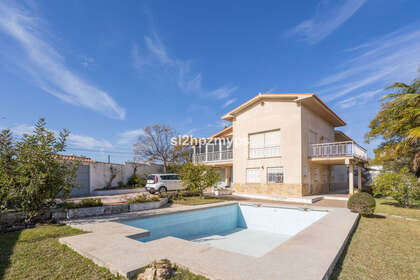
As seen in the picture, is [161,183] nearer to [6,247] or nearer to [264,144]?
[264,144]

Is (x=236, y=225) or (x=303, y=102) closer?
(x=236, y=225)

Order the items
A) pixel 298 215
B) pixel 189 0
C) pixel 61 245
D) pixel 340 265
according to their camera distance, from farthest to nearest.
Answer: pixel 189 0 → pixel 298 215 → pixel 61 245 → pixel 340 265

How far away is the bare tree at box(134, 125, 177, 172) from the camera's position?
81.7ft

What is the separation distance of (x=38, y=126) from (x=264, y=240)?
375 inches

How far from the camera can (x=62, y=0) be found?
909cm

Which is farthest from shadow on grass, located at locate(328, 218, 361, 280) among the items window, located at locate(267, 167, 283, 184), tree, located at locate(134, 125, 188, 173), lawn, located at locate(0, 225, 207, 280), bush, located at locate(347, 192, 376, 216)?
tree, located at locate(134, 125, 188, 173)

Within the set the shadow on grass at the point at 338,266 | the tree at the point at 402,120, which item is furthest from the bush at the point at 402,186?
the shadow on grass at the point at 338,266

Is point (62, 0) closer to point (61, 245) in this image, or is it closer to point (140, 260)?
point (61, 245)

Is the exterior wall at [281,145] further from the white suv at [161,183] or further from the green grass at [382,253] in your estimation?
the green grass at [382,253]

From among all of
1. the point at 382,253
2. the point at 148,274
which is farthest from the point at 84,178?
the point at 382,253

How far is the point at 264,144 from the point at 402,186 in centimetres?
861

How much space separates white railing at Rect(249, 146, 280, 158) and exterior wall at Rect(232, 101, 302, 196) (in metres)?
0.36

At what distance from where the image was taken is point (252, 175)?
1784cm

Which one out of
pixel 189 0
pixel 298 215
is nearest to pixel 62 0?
pixel 189 0
